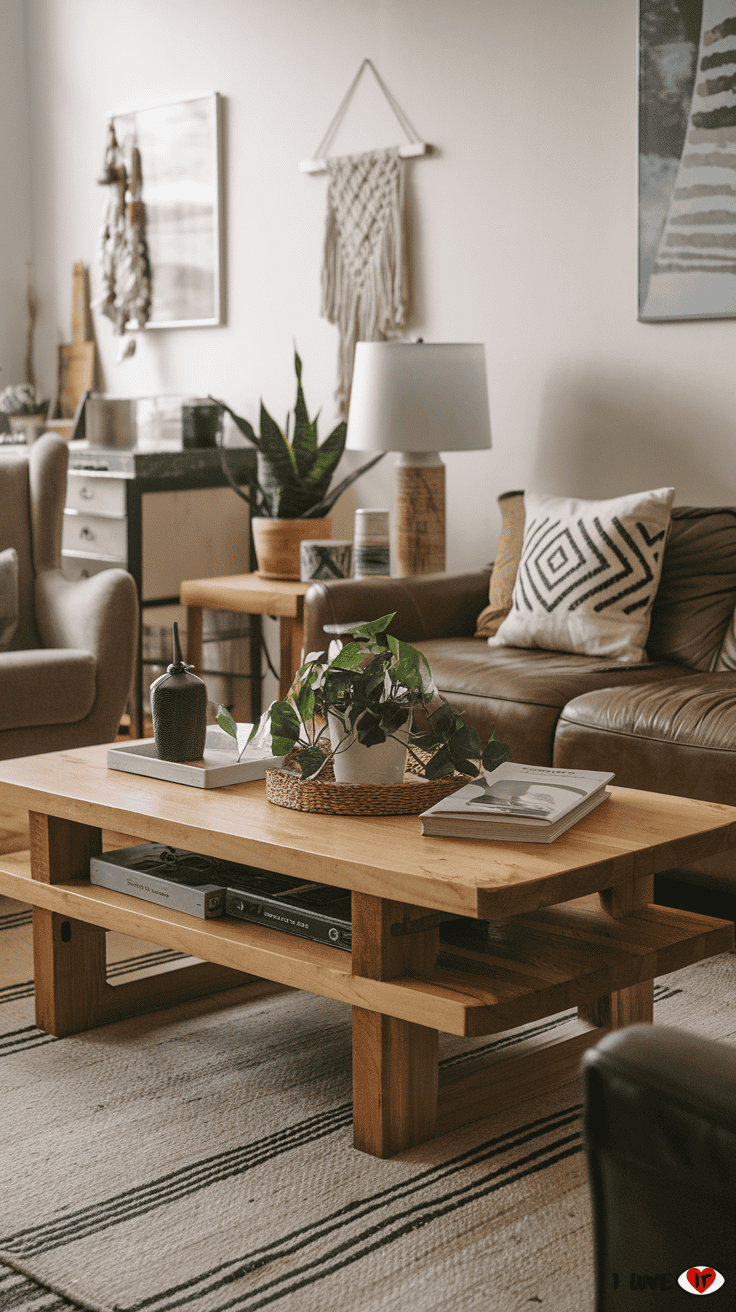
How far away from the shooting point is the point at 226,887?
191cm

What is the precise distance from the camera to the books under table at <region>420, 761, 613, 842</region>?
1.69 metres

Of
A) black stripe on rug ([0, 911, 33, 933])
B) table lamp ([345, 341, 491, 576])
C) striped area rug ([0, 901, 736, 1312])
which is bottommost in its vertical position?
black stripe on rug ([0, 911, 33, 933])

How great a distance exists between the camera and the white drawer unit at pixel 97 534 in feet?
13.3

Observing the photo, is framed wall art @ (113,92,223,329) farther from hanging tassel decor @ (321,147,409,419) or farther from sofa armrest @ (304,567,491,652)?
sofa armrest @ (304,567,491,652)

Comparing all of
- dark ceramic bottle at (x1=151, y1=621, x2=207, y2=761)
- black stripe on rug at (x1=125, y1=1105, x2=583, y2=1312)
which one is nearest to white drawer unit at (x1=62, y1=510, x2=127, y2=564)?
dark ceramic bottle at (x1=151, y1=621, x2=207, y2=761)

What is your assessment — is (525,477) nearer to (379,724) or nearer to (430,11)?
(430,11)

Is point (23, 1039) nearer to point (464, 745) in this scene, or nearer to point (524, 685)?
point (464, 745)

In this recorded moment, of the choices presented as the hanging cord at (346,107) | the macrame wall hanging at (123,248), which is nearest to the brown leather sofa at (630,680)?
the hanging cord at (346,107)

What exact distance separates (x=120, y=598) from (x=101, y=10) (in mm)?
2704

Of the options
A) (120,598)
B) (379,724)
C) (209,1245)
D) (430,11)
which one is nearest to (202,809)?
(379,724)

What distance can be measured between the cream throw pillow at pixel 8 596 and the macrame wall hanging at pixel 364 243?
1.29m

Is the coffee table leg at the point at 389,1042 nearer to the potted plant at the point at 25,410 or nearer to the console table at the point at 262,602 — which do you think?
the console table at the point at 262,602

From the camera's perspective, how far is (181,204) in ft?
15.2

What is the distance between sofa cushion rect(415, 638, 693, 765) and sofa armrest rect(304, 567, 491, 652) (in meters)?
0.24
